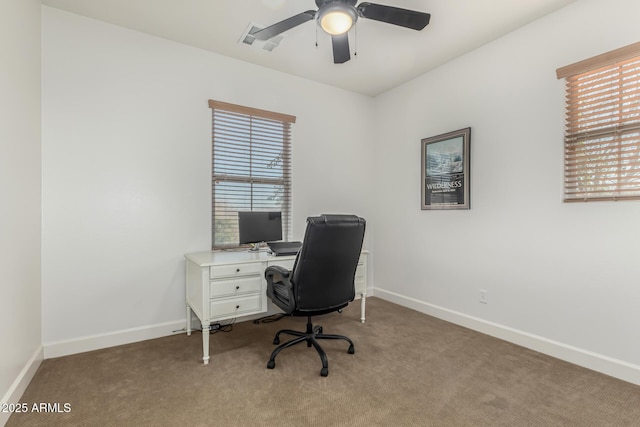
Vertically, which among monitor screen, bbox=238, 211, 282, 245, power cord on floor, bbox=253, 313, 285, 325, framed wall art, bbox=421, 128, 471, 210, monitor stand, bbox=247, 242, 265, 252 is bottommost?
power cord on floor, bbox=253, 313, 285, 325

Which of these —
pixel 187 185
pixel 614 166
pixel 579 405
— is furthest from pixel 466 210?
pixel 187 185

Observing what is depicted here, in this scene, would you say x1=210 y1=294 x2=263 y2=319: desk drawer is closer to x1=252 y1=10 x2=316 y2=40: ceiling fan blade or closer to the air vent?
x1=252 y1=10 x2=316 y2=40: ceiling fan blade

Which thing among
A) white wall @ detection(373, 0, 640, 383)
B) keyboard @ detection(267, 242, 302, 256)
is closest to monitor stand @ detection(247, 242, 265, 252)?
keyboard @ detection(267, 242, 302, 256)

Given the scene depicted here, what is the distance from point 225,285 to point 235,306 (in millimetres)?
201

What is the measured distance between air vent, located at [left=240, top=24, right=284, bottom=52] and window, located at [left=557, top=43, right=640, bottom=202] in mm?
2393

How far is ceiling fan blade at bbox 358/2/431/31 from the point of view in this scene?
187 centimetres

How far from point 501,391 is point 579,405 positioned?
1.32 feet

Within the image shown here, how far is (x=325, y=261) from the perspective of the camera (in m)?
2.15

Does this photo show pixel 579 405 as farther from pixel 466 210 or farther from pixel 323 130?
pixel 323 130

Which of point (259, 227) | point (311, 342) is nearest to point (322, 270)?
point (311, 342)

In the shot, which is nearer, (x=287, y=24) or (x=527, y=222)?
(x=287, y=24)

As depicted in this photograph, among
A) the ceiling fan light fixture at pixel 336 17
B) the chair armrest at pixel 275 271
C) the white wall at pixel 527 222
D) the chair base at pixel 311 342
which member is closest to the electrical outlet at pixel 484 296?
the white wall at pixel 527 222

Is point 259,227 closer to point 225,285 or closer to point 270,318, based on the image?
point 225,285

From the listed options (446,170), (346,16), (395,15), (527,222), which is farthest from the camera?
(446,170)
